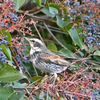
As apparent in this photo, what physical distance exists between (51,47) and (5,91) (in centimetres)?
120

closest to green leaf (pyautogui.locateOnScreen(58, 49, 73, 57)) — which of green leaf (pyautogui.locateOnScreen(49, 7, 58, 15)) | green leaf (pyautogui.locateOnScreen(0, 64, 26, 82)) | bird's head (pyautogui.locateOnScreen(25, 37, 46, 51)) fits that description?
bird's head (pyautogui.locateOnScreen(25, 37, 46, 51))

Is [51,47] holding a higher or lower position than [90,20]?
lower

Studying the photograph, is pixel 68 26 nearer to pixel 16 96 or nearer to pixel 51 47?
pixel 51 47

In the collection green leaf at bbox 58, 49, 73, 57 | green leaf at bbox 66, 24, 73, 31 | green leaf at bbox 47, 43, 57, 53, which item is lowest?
green leaf at bbox 58, 49, 73, 57

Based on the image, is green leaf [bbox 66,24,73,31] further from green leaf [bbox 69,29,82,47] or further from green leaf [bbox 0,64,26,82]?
green leaf [bbox 0,64,26,82]

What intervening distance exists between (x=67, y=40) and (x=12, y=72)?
1.48 metres

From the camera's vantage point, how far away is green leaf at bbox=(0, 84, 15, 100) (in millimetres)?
2194

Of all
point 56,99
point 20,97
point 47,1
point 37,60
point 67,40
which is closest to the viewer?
point 20,97

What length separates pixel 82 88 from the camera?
2.49 metres

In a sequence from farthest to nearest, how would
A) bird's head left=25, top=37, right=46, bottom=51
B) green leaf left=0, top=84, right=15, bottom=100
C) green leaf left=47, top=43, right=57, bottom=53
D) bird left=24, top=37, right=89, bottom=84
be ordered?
1. green leaf left=47, top=43, right=57, bottom=53
2. bird's head left=25, top=37, right=46, bottom=51
3. bird left=24, top=37, right=89, bottom=84
4. green leaf left=0, top=84, right=15, bottom=100

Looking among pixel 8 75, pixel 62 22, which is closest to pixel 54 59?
pixel 62 22

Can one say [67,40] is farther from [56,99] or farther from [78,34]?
[56,99]

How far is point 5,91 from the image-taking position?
2234 mm

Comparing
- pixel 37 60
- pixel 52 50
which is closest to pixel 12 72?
pixel 37 60
